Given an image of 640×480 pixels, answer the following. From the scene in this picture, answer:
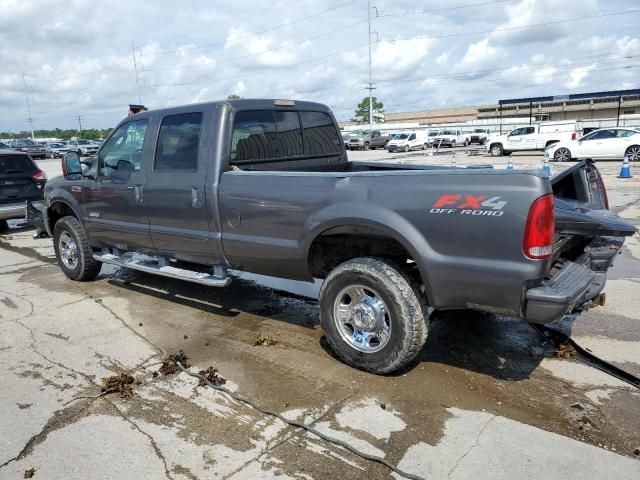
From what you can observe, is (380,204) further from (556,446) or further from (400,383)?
(556,446)

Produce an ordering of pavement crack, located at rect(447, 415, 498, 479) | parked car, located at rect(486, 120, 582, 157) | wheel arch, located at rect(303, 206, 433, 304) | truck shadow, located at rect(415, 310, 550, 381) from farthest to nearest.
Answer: parked car, located at rect(486, 120, 582, 157) < truck shadow, located at rect(415, 310, 550, 381) < wheel arch, located at rect(303, 206, 433, 304) < pavement crack, located at rect(447, 415, 498, 479)

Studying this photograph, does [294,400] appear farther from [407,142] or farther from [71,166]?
[407,142]

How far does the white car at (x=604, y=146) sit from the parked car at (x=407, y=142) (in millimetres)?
17259

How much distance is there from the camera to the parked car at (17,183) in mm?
10539

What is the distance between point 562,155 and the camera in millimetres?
24672

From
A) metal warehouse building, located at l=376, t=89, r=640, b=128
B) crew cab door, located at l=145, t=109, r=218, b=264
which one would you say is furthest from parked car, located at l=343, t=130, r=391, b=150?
crew cab door, located at l=145, t=109, r=218, b=264

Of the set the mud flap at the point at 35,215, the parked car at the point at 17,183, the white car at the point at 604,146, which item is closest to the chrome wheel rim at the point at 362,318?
the mud flap at the point at 35,215

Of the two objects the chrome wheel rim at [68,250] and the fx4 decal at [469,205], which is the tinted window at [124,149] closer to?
the chrome wheel rim at [68,250]

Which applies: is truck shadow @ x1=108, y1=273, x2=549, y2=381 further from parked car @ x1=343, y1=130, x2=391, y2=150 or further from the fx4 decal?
parked car @ x1=343, y1=130, x2=391, y2=150

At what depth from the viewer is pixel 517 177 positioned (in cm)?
314

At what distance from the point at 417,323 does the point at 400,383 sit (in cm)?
52

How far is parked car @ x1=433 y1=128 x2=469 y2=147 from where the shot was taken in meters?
45.3

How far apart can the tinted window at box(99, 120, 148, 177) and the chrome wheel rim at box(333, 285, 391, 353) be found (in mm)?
2776

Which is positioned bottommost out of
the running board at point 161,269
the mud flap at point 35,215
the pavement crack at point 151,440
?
the pavement crack at point 151,440
